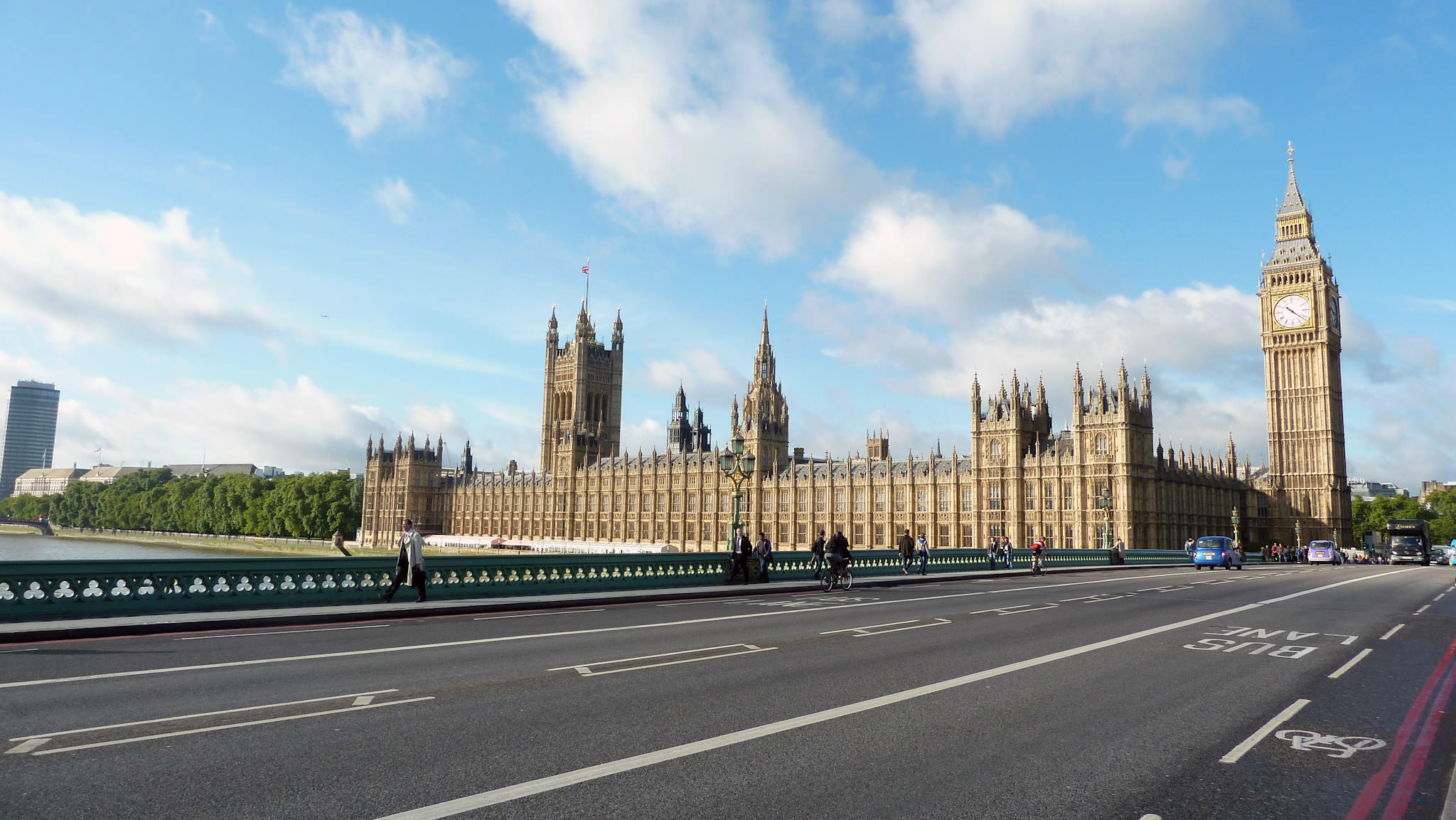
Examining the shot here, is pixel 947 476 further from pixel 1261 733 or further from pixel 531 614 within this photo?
pixel 1261 733

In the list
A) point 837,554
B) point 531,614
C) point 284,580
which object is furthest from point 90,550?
point 531,614

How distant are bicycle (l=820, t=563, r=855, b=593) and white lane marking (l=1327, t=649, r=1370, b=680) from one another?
51.9 feet

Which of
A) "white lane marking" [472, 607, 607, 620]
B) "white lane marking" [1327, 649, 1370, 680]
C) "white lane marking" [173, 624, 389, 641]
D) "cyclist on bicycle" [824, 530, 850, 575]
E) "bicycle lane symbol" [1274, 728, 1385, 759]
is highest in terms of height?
"cyclist on bicycle" [824, 530, 850, 575]

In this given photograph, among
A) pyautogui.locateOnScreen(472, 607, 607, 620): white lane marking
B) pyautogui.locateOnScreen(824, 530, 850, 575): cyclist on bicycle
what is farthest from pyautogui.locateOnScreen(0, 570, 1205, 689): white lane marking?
pyautogui.locateOnScreen(824, 530, 850, 575): cyclist on bicycle

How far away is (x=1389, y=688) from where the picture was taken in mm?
10898

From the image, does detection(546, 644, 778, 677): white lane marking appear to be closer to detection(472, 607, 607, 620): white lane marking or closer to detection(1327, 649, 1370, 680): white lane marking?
detection(472, 607, 607, 620): white lane marking

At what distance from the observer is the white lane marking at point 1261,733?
7554mm

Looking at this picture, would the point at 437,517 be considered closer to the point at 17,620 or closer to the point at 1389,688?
the point at 17,620

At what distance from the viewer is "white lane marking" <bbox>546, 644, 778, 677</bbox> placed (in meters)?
11.2

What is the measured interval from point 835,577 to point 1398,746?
835 inches

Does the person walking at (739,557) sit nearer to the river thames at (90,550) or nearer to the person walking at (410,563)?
the person walking at (410,563)

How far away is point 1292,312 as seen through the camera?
102375 mm

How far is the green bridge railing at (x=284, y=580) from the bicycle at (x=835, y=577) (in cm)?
344

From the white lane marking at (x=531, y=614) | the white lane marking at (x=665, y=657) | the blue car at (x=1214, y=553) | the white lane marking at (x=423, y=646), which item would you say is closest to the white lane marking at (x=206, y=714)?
the white lane marking at (x=665, y=657)
